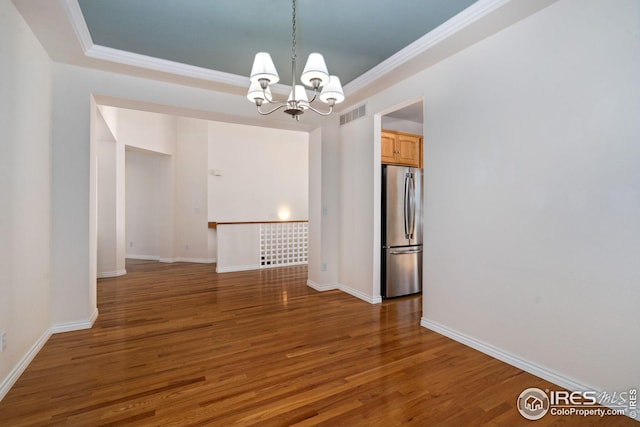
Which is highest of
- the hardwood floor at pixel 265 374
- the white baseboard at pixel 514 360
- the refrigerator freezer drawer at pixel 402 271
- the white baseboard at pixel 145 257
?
the refrigerator freezer drawer at pixel 402 271

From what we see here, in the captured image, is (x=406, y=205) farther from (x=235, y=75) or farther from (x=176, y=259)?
(x=176, y=259)

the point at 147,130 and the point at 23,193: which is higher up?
the point at 147,130

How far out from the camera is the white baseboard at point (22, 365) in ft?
6.78

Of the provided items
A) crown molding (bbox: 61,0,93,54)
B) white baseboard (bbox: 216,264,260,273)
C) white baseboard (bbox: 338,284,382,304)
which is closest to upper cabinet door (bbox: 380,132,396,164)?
white baseboard (bbox: 338,284,382,304)

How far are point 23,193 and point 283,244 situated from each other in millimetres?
4666

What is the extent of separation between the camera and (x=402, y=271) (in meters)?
4.29

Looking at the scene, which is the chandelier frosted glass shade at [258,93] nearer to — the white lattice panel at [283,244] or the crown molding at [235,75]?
the crown molding at [235,75]

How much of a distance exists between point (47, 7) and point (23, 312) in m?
2.35

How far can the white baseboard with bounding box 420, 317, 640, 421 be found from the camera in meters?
2.11

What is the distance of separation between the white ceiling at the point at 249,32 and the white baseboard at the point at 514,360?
2681 millimetres

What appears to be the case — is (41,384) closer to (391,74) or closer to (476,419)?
(476,419)

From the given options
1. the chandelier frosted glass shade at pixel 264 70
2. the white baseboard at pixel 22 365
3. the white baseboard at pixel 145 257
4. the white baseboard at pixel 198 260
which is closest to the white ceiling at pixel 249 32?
the chandelier frosted glass shade at pixel 264 70

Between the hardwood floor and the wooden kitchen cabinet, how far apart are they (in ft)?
6.89

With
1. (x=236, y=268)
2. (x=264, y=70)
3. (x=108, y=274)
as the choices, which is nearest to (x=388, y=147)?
(x=264, y=70)
